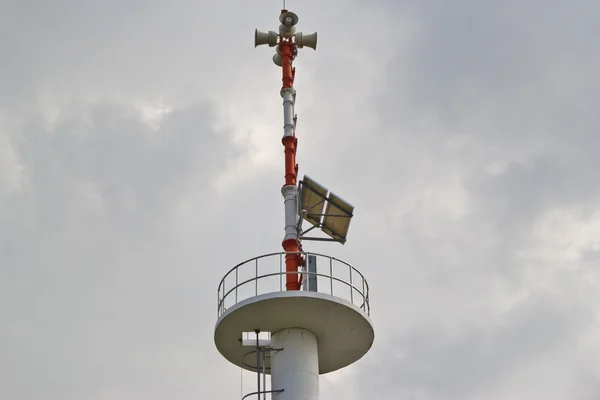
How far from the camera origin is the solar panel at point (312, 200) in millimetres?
28781

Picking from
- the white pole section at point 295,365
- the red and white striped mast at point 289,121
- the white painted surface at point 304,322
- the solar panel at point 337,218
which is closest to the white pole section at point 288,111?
the red and white striped mast at point 289,121

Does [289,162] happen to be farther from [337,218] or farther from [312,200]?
[337,218]

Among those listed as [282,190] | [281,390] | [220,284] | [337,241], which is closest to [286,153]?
[282,190]

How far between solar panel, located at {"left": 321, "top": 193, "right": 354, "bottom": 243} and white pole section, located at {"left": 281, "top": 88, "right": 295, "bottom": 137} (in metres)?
3.50

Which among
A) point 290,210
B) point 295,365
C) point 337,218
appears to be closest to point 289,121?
point 290,210

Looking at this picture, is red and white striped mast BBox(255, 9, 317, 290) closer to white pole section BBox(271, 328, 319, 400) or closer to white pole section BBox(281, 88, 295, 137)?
white pole section BBox(281, 88, 295, 137)

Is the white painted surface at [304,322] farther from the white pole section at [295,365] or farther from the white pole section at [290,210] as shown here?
the white pole section at [290,210]

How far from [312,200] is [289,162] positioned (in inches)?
80.1

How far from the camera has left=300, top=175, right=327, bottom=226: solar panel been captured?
2878 centimetres

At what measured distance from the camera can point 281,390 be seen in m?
25.9

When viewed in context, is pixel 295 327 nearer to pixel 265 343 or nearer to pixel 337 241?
pixel 265 343

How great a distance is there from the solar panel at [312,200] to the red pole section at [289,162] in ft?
3.16

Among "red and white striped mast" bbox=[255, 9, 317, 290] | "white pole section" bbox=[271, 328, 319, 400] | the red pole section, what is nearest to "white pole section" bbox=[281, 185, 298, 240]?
"red and white striped mast" bbox=[255, 9, 317, 290]

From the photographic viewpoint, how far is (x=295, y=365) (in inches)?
1033
